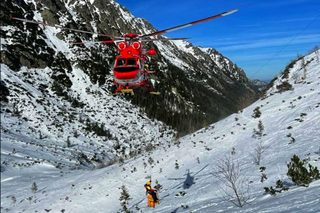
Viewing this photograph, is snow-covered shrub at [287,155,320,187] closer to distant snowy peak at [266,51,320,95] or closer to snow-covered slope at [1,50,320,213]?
snow-covered slope at [1,50,320,213]

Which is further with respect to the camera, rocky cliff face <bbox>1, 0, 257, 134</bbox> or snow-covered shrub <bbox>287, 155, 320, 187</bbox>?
rocky cliff face <bbox>1, 0, 257, 134</bbox>

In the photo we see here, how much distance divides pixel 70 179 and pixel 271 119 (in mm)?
21559

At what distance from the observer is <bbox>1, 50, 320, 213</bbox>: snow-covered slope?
12.3 metres

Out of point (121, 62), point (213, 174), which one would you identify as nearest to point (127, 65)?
point (121, 62)

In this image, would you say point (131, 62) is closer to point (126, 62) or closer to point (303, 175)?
point (126, 62)

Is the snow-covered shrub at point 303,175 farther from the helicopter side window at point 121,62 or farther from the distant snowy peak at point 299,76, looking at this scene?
the distant snowy peak at point 299,76

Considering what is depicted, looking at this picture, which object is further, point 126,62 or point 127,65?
point 126,62

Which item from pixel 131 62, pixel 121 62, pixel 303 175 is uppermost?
pixel 121 62

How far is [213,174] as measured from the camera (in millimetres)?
17547

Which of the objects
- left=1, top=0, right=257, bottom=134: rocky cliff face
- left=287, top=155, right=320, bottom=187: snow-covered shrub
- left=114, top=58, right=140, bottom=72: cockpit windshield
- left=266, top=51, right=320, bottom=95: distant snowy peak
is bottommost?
left=287, top=155, right=320, bottom=187: snow-covered shrub

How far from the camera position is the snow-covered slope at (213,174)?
1230 cm

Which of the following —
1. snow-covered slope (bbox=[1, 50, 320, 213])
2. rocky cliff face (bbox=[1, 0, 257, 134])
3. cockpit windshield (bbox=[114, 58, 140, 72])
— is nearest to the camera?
snow-covered slope (bbox=[1, 50, 320, 213])

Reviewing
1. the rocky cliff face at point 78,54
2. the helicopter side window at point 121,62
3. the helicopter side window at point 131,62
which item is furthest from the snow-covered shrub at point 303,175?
the rocky cliff face at point 78,54

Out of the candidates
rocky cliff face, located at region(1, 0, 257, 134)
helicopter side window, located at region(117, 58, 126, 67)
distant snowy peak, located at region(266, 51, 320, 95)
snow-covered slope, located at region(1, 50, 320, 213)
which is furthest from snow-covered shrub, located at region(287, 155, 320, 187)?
rocky cliff face, located at region(1, 0, 257, 134)
